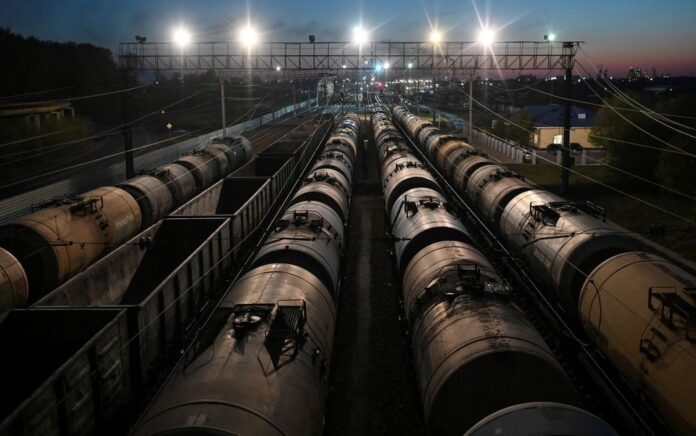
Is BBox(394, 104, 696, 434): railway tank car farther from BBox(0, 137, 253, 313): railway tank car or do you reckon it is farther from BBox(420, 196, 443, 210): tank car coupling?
BBox(0, 137, 253, 313): railway tank car

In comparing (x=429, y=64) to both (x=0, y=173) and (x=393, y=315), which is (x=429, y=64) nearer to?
(x=393, y=315)

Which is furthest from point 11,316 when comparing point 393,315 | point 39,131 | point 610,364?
point 39,131

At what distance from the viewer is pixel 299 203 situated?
18.4m

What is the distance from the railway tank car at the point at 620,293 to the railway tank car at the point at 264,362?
5.85 metres

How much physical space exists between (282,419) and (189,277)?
813 cm

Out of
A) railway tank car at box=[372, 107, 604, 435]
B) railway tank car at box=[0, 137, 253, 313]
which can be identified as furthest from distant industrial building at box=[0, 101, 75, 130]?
railway tank car at box=[372, 107, 604, 435]

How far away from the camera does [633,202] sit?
1316 inches

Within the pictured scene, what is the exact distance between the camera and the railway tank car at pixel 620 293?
355 inches

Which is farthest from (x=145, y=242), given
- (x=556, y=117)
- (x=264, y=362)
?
(x=556, y=117)

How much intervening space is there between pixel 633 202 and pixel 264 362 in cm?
3156

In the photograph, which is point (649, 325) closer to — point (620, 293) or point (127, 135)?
point (620, 293)

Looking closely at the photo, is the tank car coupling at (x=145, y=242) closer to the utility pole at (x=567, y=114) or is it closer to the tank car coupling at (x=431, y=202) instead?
the tank car coupling at (x=431, y=202)

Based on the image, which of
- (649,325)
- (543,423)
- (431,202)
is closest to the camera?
(543,423)

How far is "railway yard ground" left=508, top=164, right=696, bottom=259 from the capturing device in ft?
83.5
